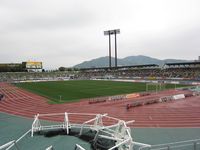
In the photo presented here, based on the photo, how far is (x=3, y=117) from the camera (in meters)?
25.0

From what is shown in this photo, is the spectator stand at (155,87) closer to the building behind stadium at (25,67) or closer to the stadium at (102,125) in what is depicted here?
the stadium at (102,125)

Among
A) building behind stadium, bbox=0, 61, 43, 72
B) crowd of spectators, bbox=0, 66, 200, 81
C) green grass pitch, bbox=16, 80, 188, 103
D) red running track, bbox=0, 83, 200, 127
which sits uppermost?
building behind stadium, bbox=0, 61, 43, 72

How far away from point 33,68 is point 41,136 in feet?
307

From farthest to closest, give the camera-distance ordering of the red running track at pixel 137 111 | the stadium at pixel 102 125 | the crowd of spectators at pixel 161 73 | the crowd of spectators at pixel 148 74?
the crowd of spectators at pixel 148 74 → the crowd of spectators at pixel 161 73 → the red running track at pixel 137 111 → the stadium at pixel 102 125

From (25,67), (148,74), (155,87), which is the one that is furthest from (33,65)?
(155,87)

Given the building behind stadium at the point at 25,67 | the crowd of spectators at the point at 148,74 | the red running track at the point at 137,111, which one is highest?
the building behind stadium at the point at 25,67

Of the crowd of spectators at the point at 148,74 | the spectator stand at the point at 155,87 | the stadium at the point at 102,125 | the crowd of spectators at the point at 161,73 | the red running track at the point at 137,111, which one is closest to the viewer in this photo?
the stadium at the point at 102,125

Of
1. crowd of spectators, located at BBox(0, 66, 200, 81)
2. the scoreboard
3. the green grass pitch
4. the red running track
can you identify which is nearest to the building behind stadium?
the scoreboard

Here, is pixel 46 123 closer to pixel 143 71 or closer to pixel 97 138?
pixel 97 138

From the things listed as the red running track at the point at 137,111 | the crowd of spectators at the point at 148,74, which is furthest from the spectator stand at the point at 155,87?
the crowd of spectators at the point at 148,74

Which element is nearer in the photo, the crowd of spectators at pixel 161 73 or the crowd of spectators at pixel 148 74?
the crowd of spectators at pixel 161 73

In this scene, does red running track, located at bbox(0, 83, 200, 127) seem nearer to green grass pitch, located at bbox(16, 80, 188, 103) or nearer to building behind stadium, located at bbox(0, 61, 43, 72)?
green grass pitch, located at bbox(16, 80, 188, 103)

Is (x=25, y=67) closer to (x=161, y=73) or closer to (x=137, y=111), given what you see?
(x=161, y=73)

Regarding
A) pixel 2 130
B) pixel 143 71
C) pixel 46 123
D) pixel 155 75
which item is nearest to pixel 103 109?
pixel 46 123
